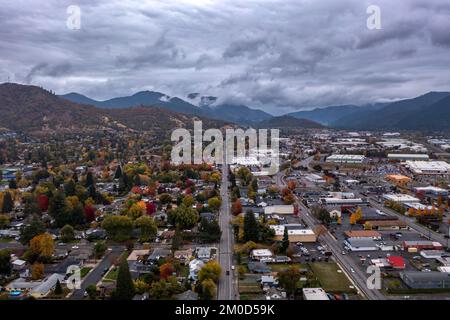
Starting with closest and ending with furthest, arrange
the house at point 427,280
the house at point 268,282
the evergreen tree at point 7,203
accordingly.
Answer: the house at point 427,280 → the house at point 268,282 → the evergreen tree at point 7,203

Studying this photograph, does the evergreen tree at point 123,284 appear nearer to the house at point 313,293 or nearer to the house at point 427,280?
the house at point 313,293

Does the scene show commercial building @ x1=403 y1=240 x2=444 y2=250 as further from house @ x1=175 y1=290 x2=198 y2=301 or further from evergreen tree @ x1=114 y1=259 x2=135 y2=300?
evergreen tree @ x1=114 y1=259 x2=135 y2=300

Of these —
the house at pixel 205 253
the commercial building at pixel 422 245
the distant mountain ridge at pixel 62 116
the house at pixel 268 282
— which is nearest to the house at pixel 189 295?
the house at pixel 268 282

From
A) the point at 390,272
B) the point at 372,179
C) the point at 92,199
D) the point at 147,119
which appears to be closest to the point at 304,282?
the point at 390,272

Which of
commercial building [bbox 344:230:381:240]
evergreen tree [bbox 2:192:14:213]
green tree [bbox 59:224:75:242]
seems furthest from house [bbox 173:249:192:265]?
evergreen tree [bbox 2:192:14:213]

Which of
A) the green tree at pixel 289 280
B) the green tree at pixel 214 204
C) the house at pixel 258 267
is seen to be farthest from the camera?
the green tree at pixel 214 204
